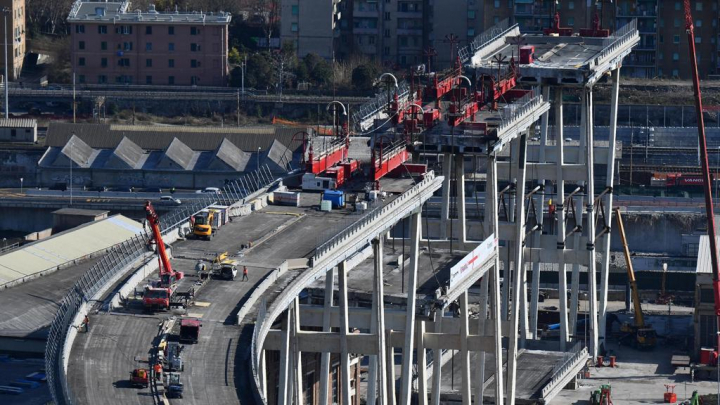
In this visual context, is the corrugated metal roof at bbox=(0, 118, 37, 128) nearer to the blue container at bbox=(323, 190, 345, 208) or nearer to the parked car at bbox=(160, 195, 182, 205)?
the parked car at bbox=(160, 195, 182, 205)

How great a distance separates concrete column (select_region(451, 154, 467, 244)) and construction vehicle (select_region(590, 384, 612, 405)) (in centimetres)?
832

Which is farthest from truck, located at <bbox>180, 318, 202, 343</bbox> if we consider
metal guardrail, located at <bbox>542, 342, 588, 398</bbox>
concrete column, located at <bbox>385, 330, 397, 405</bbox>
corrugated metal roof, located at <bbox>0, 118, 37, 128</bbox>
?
corrugated metal roof, located at <bbox>0, 118, 37, 128</bbox>

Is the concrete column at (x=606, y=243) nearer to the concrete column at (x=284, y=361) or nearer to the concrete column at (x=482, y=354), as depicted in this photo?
the concrete column at (x=482, y=354)

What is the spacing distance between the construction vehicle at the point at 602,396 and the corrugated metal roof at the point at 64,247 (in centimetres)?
2412

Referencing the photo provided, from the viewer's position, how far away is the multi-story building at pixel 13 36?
12979 centimetres

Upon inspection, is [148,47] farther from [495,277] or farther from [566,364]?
[495,277]

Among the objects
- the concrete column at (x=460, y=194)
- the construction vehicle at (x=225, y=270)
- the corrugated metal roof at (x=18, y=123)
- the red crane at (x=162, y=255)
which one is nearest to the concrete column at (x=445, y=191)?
the concrete column at (x=460, y=194)

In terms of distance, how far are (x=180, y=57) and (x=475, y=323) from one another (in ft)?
215

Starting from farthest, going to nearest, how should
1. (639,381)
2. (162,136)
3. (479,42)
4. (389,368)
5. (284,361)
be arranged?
(162,136) < (479,42) < (639,381) < (389,368) < (284,361)

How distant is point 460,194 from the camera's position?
66.6 meters

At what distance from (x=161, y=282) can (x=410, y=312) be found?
951 cm

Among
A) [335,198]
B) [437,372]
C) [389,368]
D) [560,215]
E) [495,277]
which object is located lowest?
[437,372]

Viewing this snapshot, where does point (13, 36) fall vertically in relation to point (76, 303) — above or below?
above

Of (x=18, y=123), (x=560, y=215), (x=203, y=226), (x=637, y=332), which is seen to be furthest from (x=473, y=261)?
(x=18, y=123)
